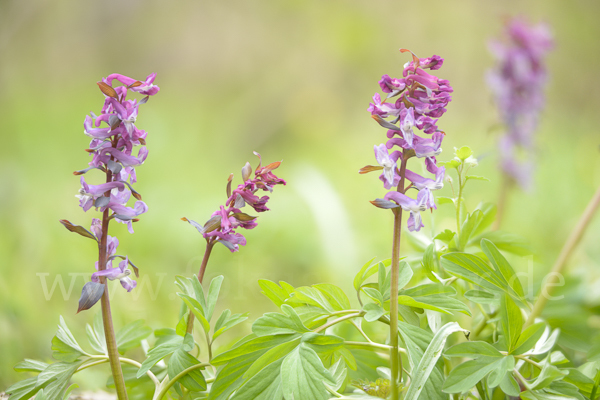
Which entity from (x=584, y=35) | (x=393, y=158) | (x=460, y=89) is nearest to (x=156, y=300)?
(x=393, y=158)

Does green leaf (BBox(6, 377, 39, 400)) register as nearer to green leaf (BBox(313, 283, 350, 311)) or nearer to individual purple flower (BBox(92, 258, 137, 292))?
individual purple flower (BBox(92, 258, 137, 292))

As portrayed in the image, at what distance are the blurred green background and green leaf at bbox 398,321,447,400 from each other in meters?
0.31

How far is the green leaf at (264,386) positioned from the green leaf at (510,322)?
22cm

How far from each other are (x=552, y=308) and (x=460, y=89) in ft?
7.99

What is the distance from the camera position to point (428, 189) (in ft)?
1.29

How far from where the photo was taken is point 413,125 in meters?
0.39

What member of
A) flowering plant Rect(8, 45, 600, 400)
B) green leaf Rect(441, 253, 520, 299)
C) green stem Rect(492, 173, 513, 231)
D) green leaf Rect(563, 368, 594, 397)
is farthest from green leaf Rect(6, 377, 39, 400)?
green stem Rect(492, 173, 513, 231)

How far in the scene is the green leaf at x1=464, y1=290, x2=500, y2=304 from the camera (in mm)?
461

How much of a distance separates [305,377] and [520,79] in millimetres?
980

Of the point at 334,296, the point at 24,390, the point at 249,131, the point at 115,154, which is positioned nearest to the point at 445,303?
the point at 334,296

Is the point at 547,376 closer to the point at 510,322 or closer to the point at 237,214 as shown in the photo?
the point at 510,322

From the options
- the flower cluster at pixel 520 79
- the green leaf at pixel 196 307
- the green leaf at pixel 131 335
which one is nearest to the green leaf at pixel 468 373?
the green leaf at pixel 196 307

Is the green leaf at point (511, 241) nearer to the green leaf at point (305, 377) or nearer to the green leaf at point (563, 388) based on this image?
the green leaf at point (563, 388)

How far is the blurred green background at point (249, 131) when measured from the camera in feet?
3.87
